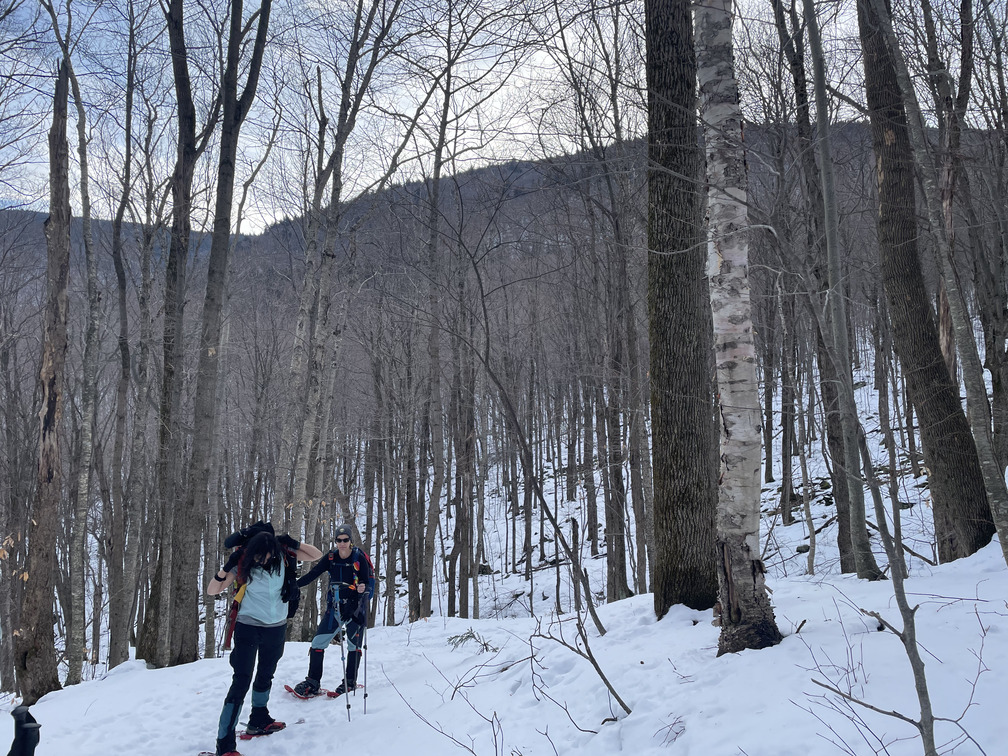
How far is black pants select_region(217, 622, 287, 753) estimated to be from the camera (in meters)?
4.63

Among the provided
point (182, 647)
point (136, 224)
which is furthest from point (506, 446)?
point (182, 647)

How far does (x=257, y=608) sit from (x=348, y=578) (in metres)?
1.31

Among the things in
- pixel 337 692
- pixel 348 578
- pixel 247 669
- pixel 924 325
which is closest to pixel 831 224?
pixel 924 325

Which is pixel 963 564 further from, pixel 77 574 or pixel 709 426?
pixel 77 574

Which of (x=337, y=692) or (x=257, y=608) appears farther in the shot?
(x=337, y=692)

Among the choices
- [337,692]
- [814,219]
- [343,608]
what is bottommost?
[337,692]

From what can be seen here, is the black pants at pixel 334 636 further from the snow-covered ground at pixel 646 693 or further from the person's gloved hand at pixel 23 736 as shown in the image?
the person's gloved hand at pixel 23 736

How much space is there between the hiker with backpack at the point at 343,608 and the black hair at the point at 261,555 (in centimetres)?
96

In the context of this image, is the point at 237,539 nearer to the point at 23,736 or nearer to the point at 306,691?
the point at 306,691

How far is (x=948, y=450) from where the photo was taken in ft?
21.4

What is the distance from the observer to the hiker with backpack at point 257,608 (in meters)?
4.86

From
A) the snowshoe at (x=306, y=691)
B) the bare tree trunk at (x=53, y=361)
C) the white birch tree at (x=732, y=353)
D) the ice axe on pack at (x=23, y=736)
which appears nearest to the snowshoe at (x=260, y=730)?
the snowshoe at (x=306, y=691)

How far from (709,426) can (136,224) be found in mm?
13635

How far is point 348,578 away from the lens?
6.16 m
